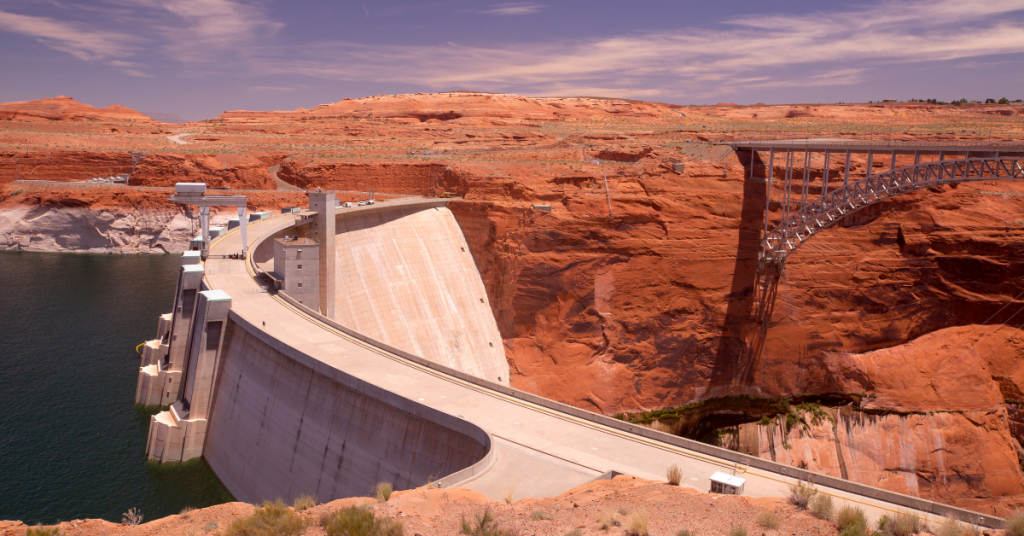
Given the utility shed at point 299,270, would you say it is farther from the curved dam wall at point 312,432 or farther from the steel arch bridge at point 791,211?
the steel arch bridge at point 791,211

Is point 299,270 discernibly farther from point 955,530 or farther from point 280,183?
point 280,183

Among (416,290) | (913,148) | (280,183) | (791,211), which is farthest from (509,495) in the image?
(280,183)

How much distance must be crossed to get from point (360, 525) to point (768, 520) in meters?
7.73

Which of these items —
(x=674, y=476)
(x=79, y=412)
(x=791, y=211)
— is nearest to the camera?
(x=674, y=476)

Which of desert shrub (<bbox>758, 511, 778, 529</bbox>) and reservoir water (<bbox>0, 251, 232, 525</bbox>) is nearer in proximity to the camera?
desert shrub (<bbox>758, 511, 778, 529</bbox>)

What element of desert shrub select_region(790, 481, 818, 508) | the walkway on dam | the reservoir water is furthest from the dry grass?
the reservoir water

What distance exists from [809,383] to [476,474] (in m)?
29.8

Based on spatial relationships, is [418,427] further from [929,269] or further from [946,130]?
[946,130]

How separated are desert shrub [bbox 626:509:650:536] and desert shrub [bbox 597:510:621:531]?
0.42 meters

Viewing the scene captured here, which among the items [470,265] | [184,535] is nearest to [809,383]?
[470,265]

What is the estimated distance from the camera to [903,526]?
38.5ft

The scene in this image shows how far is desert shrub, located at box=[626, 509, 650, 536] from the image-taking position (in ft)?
38.7

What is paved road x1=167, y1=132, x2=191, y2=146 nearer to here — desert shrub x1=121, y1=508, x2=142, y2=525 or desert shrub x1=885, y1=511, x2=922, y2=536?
desert shrub x1=121, y1=508, x2=142, y2=525

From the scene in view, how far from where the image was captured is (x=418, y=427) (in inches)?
799
